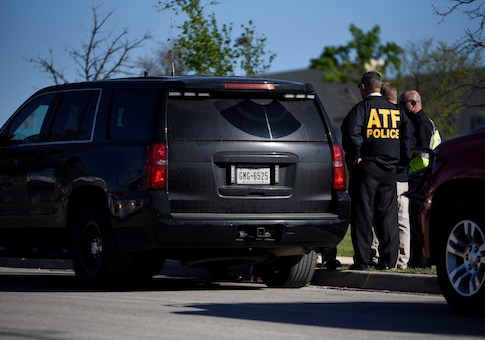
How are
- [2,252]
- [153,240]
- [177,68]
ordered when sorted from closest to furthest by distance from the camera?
[153,240] < [2,252] < [177,68]

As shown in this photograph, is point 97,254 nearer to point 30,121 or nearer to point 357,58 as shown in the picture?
point 30,121

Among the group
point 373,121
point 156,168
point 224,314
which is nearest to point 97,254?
point 156,168

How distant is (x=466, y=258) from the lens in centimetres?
760

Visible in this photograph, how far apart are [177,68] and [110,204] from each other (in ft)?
106

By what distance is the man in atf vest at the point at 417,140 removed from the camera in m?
11.9

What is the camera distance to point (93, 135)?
9883mm

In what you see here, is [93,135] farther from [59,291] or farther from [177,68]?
[177,68]

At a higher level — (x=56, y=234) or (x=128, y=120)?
(x=128, y=120)

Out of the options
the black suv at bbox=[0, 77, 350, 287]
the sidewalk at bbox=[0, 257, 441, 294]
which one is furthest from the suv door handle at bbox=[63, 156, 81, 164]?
the sidewalk at bbox=[0, 257, 441, 294]

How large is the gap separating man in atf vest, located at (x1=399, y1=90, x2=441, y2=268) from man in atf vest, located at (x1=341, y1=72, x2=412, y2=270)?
0.66 m

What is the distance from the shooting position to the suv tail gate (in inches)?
362

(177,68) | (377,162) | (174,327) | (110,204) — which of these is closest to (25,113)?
(110,204)

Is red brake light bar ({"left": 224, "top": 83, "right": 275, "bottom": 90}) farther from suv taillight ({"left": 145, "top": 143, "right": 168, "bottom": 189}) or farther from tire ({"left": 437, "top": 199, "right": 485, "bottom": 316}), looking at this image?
tire ({"left": 437, "top": 199, "right": 485, "bottom": 316})

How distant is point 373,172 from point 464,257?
3499mm
